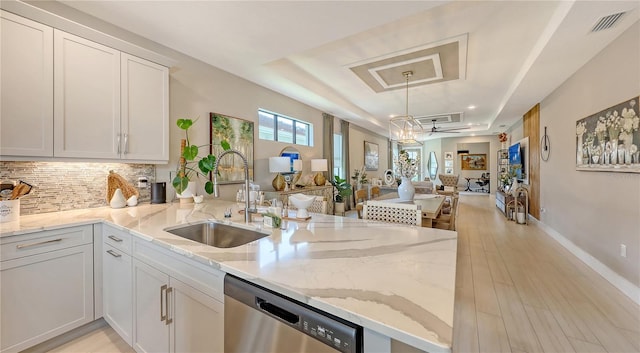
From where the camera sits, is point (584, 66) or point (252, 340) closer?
point (252, 340)

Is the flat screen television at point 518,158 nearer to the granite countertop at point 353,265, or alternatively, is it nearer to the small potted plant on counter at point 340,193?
the small potted plant on counter at point 340,193

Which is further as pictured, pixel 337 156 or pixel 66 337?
pixel 337 156

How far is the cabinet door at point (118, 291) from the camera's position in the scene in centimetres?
157

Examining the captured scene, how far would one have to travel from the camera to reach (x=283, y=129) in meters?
4.58

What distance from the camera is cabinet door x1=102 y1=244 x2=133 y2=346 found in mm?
1573

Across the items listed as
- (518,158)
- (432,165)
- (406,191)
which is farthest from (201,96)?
(432,165)

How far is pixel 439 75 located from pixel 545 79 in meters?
1.49

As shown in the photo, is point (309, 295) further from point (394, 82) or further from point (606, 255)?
point (394, 82)

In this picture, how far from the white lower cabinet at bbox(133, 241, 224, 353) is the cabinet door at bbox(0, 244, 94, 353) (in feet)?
1.99

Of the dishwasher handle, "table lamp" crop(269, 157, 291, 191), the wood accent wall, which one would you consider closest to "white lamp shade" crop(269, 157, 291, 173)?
"table lamp" crop(269, 157, 291, 191)

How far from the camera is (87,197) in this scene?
7.20 feet

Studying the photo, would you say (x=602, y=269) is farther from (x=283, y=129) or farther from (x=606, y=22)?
(x=283, y=129)

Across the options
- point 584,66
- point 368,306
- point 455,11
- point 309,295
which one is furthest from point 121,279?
point 584,66

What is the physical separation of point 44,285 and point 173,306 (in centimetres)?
113
